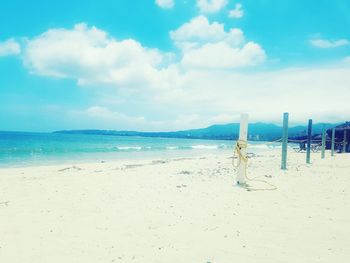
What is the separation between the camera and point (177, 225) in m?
5.21

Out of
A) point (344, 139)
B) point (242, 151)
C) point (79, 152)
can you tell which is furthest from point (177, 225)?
point (79, 152)

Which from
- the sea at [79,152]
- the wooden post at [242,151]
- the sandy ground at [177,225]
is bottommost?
the sea at [79,152]

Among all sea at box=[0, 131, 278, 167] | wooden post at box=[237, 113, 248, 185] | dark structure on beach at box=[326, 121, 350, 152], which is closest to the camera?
wooden post at box=[237, 113, 248, 185]

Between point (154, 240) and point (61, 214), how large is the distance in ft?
7.62

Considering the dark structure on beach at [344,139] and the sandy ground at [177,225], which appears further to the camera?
the dark structure on beach at [344,139]

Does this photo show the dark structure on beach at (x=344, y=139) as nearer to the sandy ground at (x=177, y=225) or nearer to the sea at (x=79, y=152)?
the sea at (x=79, y=152)

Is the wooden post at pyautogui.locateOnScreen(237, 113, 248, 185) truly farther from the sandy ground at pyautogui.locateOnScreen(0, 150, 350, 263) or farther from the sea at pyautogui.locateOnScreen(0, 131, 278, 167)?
the sea at pyautogui.locateOnScreen(0, 131, 278, 167)

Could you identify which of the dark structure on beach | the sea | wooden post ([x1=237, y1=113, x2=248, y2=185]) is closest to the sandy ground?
wooden post ([x1=237, y1=113, x2=248, y2=185])

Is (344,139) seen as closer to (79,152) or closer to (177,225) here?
(177,225)

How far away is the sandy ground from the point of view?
13.2 ft

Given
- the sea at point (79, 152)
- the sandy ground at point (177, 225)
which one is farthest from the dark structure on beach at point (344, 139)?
the sandy ground at point (177, 225)

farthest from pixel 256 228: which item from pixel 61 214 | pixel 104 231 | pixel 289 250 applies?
pixel 61 214

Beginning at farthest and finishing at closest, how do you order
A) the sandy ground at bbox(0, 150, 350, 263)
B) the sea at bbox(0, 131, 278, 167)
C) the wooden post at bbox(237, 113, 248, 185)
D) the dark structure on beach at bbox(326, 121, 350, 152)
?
the dark structure on beach at bbox(326, 121, 350, 152), the sea at bbox(0, 131, 278, 167), the wooden post at bbox(237, 113, 248, 185), the sandy ground at bbox(0, 150, 350, 263)

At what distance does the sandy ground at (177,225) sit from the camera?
4031mm
